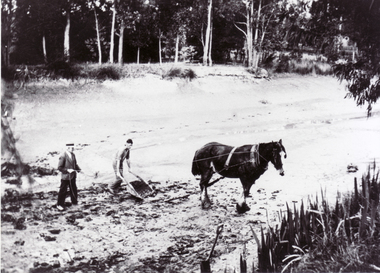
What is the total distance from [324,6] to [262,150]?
2838mm

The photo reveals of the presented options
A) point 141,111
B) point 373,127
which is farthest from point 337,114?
point 141,111

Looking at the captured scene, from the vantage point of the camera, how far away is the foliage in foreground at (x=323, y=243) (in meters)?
3.82

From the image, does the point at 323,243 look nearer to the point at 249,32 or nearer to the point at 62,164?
the point at 62,164

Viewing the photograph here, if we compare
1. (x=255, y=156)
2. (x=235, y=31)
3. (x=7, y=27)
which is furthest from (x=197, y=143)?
(x=7, y=27)

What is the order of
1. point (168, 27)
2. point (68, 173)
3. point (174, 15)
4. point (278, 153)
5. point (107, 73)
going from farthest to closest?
point (174, 15), point (168, 27), point (107, 73), point (278, 153), point (68, 173)

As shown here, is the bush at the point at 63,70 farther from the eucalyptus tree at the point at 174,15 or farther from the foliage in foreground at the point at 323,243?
the foliage in foreground at the point at 323,243

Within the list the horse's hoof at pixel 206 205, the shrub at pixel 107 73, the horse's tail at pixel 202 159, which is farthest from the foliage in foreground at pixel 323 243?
the shrub at pixel 107 73

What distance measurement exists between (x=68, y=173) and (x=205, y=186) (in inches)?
76.1

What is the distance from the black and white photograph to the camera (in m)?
4.04

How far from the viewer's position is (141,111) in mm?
6254

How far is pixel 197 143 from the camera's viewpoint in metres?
5.70

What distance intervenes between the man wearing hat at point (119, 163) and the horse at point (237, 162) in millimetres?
1028

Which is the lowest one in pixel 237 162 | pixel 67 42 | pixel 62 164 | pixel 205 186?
pixel 205 186

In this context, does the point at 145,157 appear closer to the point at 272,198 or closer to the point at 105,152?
the point at 105,152
